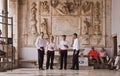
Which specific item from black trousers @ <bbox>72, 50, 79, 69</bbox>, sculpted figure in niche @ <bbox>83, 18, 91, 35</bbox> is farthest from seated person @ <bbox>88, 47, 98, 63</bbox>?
black trousers @ <bbox>72, 50, 79, 69</bbox>

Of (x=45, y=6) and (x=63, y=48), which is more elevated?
(x=45, y=6)

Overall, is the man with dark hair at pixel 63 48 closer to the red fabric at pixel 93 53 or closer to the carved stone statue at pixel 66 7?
the red fabric at pixel 93 53

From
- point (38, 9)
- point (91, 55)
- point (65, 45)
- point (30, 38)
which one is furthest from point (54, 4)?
point (65, 45)

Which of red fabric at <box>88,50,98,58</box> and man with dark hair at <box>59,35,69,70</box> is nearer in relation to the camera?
man with dark hair at <box>59,35,69,70</box>

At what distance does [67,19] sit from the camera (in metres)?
21.7

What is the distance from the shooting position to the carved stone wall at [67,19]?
70.9 feet

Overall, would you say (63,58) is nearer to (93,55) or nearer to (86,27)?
(93,55)

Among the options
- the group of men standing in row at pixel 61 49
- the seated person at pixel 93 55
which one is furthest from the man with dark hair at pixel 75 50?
the seated person at pixel 93 55

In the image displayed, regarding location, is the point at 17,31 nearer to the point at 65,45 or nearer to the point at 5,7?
the point at 5,7

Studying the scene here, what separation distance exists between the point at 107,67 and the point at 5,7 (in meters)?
5.77

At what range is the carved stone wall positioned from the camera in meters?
21.6

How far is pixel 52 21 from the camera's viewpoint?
21734 millimetres

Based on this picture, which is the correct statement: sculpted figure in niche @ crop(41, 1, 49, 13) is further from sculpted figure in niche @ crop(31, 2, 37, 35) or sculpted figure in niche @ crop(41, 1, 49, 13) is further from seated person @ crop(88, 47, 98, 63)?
seated person @ crop(88, 47, 98, 63)

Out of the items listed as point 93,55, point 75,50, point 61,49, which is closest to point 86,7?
point 93,55
